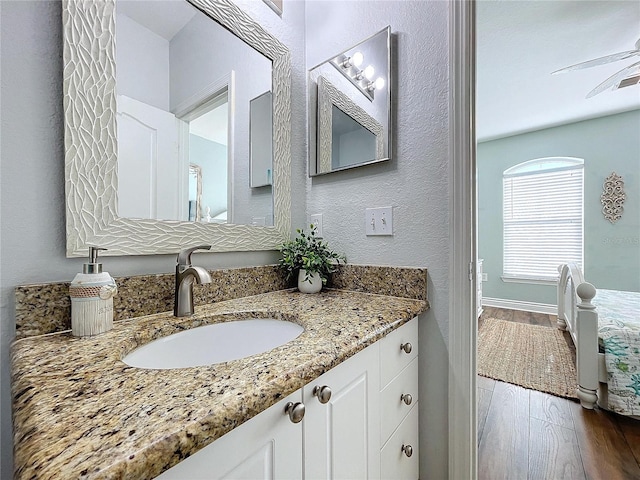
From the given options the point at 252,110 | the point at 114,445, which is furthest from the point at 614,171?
the point at 114,445

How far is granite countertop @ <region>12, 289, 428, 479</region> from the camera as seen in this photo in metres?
0.29

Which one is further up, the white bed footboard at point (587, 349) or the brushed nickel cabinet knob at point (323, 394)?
the brushed nickel cabinet knob at point (323, 394)

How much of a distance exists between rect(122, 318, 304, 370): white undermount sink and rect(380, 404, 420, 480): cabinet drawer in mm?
430

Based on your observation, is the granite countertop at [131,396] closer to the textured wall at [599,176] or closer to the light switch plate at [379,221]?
the light switch plate at [379,221]

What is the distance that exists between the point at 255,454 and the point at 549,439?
1.75m

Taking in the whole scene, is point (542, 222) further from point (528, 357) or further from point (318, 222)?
point (318, 222)

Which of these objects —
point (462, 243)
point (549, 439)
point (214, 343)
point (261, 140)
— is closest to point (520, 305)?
point (549, 439)

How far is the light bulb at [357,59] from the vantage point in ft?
3.88

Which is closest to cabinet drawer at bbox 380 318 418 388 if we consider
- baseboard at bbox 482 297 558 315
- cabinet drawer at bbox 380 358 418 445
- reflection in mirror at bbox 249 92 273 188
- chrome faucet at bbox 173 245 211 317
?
cabinet drawer at bbox 380 358 418 445

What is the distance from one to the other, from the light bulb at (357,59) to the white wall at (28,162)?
0.94 meters

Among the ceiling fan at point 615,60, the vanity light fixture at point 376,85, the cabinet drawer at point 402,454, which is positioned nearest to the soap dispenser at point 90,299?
the cabinet drawer at point 402,454

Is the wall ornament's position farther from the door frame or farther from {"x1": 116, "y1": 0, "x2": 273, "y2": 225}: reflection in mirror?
{"x1": 116, "y1": 0, "x2": 273, "y2": 225}: reflection in mirror

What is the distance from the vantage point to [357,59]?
1.19 metres

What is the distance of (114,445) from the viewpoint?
0.98ft
